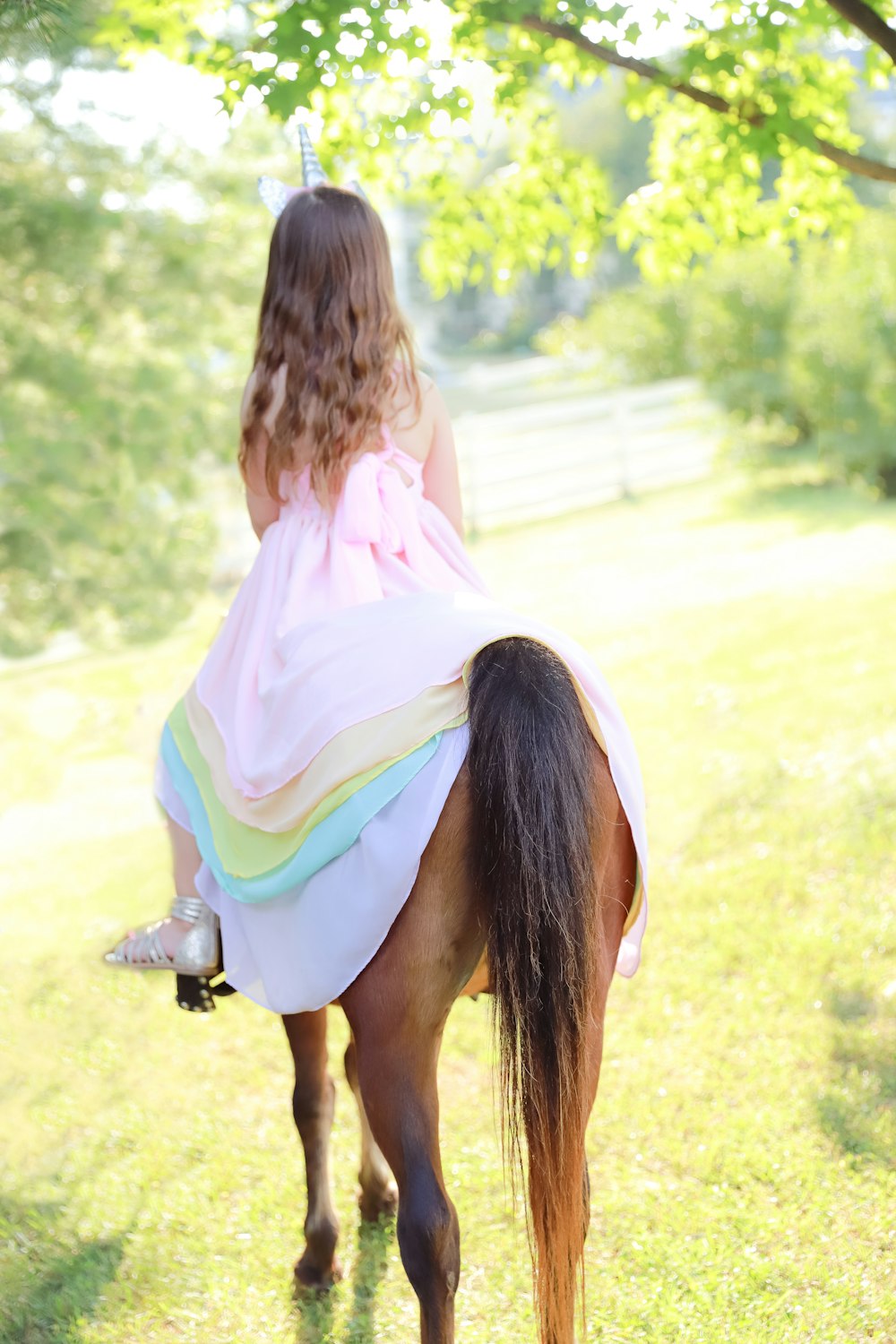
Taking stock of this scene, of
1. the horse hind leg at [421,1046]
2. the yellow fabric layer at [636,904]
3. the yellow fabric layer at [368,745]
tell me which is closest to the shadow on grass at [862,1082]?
the yellow fabric layer at [636,904]

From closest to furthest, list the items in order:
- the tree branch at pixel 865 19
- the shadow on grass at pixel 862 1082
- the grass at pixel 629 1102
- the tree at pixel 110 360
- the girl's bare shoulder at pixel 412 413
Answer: the girl's bare shoulder at pixel 412 413 < the grass at pixel 629 1102 < the shadow on grass at pixel 862 1082 < the tree branch at pixel 865 19 < the tree at pixel 110 360

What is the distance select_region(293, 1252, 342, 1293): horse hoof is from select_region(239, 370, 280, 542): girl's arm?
165 centimetres

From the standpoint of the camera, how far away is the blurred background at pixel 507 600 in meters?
2.83

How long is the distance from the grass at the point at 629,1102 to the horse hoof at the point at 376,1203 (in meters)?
0.04

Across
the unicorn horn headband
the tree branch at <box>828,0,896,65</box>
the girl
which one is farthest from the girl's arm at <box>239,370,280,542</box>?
the tree branch at <box>828,0,896,65</box>

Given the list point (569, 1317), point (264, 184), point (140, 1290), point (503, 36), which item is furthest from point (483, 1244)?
point (503, 36)

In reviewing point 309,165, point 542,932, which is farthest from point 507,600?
point 542,932

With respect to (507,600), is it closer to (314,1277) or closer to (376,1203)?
(376,1203)

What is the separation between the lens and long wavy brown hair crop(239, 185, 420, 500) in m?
2.40

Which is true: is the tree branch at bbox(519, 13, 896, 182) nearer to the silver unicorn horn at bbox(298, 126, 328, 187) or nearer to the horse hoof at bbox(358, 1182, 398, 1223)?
the silver unicorn horn at bbox(298, 126, 328, 187)

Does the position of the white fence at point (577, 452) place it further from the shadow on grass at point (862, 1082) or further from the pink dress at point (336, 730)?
the pink dress at point (336, 730)

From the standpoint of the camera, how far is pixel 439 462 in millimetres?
2588

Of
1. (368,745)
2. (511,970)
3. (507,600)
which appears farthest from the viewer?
(507,600)

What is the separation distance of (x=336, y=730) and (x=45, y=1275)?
1803mm
